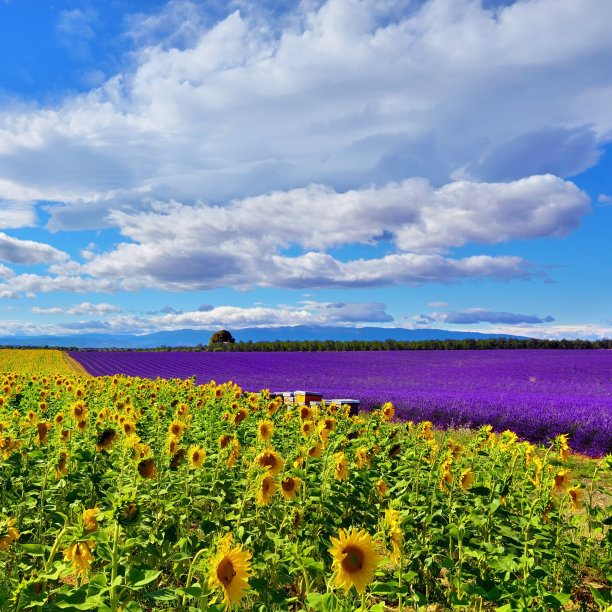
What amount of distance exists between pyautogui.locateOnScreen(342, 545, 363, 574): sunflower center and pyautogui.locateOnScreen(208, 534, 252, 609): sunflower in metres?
0.39

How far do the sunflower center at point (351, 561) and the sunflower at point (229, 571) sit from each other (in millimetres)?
395

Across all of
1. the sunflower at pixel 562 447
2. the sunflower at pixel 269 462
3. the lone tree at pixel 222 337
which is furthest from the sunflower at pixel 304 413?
the lone tree at pixel 222 337

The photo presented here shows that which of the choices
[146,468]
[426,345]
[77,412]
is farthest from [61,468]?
[426,345]

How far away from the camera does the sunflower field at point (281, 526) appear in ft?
7.21

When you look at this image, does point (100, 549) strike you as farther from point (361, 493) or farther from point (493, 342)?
point (493, 342)

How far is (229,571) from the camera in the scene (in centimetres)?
203

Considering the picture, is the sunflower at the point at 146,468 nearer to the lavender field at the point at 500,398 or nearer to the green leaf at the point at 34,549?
the green leaf at the point at 34,549

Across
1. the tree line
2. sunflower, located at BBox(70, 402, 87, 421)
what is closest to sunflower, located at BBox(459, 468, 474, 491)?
sunflower, located at BBox(70, 402, 87, 421)

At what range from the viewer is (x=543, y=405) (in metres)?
13.6

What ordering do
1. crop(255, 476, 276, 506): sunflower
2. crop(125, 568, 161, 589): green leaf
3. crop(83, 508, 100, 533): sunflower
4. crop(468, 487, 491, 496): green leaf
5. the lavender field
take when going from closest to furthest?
crop(125, 568, 161, 589): green leaf < crop(83, 508, 100, 533): sunflower < crop(255, 476, 276, 506): sunflower < crop(468, 487, 491, 496): green leaf < the lavender field

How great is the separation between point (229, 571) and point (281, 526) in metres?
1.29

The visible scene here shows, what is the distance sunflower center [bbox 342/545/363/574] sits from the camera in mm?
1988

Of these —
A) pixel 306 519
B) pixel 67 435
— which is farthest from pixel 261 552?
pixel 67 435

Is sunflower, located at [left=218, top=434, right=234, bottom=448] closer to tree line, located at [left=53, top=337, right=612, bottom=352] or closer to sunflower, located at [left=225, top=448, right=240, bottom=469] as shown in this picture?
sunflower, located at [left=225, top=448, right=240, bottom=469]
